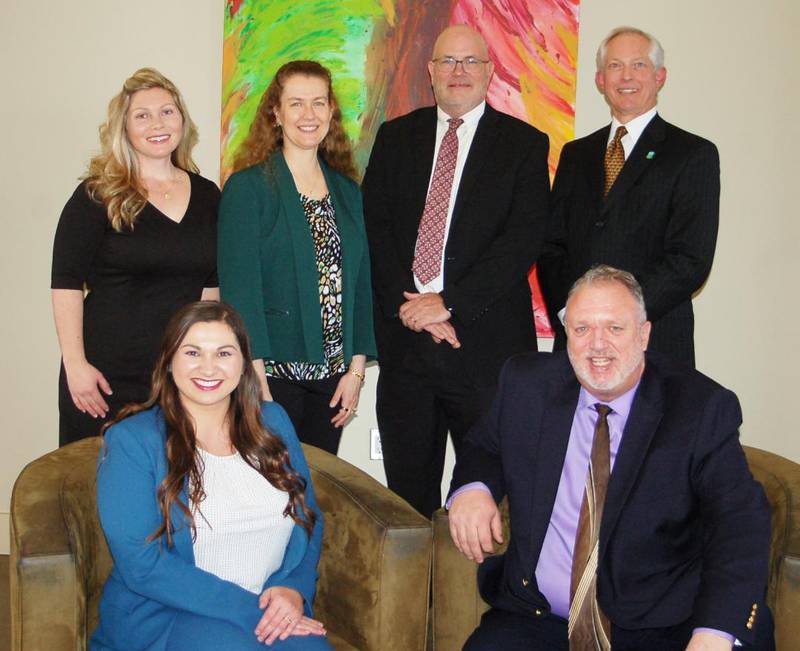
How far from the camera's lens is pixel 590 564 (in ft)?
7.01

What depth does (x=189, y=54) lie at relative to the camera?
3916 millimetres

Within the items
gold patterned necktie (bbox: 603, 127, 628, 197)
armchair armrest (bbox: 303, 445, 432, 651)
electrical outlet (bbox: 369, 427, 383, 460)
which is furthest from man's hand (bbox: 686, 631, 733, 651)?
electrical outlet (bbox: 369, 427, 383, 460)

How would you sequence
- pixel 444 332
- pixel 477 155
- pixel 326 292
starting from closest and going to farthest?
pixel 326 292, pixel 444 332, pixel 477 155

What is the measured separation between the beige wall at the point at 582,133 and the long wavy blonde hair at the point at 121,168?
108cm

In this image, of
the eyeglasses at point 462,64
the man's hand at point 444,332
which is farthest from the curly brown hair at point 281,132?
the man's hand at point 444,332

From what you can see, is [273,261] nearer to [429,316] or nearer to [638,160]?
[429,316]

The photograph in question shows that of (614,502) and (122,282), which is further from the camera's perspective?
(122,282)

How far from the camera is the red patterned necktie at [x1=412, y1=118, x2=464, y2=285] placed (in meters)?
3.08

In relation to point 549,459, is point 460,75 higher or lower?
higher

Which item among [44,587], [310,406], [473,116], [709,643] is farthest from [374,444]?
[709,643]

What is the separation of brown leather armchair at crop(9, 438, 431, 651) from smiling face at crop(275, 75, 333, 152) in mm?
1013

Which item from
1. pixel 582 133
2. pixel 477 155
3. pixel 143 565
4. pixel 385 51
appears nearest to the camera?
pixel 143 565

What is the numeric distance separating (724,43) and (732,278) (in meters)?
0.99

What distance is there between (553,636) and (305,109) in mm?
1681
